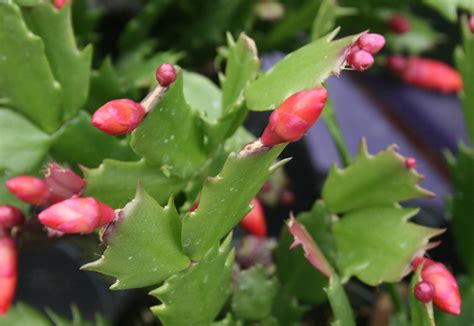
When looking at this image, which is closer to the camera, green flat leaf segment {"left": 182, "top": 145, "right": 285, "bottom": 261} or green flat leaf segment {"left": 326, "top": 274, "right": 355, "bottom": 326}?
green flat leaf segment {"left": 182, "top": 145, "right": 285, "bottom": 261}

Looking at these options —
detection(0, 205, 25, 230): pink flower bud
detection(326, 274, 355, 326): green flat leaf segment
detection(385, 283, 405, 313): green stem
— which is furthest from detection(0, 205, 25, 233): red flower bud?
detection(385, 283, 405, 313): green stem

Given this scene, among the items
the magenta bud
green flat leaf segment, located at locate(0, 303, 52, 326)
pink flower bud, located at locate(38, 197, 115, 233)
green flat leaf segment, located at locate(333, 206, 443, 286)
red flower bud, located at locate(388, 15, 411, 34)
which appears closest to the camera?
pink flower bud, located at locate(38, 197, 115, 233)

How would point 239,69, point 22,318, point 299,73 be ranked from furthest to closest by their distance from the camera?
point 22,318, point 239,69, point 299,73

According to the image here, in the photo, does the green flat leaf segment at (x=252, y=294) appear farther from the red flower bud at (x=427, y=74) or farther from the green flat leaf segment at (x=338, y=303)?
the red flower bud at (x=427, y=74)

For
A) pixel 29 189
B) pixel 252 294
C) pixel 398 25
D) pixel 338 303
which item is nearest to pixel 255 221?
pixel 252 294

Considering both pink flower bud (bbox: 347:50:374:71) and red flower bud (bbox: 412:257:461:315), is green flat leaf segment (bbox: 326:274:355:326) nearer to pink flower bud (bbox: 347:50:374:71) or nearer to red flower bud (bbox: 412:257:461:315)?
red flower bud (bbox: 412:257:461:315)

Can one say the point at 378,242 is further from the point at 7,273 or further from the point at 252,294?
the point at 7,273
